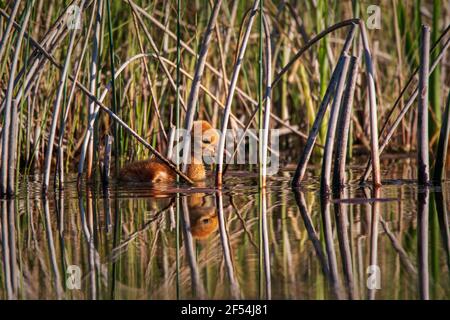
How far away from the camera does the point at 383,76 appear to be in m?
9.07

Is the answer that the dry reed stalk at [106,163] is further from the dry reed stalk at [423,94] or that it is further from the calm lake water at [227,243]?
the dry reed stalk at [423,94]

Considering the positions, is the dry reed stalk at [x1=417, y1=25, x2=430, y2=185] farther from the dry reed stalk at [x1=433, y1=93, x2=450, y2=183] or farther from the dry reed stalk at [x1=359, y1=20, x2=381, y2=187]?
the dry reed stalk at [x1=359, y1=20, x2=381, y2=187]

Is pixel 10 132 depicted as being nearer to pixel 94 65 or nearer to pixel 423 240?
pixel 94 65

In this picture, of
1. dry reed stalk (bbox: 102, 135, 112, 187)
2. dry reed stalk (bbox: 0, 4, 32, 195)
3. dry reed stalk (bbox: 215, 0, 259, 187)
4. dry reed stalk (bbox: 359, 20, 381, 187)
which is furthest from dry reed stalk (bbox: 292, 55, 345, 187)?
dry reed stalk (bbox: 0, 4, 32, 195)

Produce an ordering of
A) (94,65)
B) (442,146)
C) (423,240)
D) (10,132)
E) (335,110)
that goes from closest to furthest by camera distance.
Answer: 1. (423,240)
2. (335,110)
3. (10,132)
4. (442,146)
5. (94,65)

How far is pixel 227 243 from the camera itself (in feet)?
14.3

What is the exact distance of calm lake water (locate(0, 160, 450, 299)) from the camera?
3506 millimetres

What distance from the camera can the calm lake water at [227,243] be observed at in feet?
11.5

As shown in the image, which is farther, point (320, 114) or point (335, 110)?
point (320, 114)

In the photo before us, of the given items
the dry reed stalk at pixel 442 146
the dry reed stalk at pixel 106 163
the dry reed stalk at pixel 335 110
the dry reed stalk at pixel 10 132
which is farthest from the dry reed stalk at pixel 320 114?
the dry reed stalk at pixel 10 132

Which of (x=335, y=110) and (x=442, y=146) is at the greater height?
(x=335, y=110)

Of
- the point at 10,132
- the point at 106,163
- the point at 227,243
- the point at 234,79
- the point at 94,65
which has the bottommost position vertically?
the point at 227,243

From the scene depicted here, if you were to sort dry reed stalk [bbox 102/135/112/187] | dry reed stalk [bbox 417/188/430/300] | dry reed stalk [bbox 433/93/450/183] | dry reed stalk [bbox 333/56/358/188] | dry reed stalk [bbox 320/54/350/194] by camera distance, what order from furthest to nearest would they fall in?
dry reed stalk [bbox 102/135/112/187] < dry reed stalk [bbox 433/93/450/183] < dry reed stalk [bbox 333/56/358/188] < dry reed stalk [bbox 320/54/350/194] < dry reed stalk [bbox 417/188/430/300]

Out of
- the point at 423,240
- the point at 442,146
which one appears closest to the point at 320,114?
the point at 442,146
